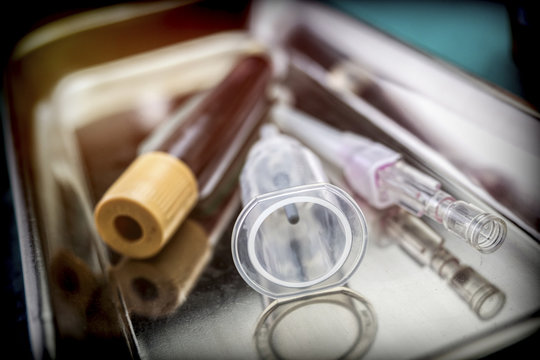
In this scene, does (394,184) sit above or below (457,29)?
below

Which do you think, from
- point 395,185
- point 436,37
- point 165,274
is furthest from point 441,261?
point 436,37

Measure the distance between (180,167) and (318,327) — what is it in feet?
0.63

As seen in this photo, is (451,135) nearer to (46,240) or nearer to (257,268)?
(257,268)

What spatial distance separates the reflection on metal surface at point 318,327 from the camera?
356mm

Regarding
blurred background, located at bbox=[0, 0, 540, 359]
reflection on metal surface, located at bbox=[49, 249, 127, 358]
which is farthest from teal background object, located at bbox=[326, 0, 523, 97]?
reflection on metal surface, located at bbox=[49, 249, 127, 358]

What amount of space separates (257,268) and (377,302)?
0.10 metres

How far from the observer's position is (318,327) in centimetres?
37

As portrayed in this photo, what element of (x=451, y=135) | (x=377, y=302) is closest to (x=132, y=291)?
(x=377, y=302)

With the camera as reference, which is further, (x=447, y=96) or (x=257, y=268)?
(x=447, y=96)

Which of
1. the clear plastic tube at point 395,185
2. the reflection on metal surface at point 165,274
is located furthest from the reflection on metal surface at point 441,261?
the reflection on metal surface at point 165,274

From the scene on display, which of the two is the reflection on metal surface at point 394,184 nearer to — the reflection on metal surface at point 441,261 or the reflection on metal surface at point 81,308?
the reflection on metal surface at point 441,261

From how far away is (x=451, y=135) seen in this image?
53 centimetres

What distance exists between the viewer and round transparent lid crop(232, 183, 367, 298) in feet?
1.19

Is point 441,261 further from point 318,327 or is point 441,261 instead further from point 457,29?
point 457,29
